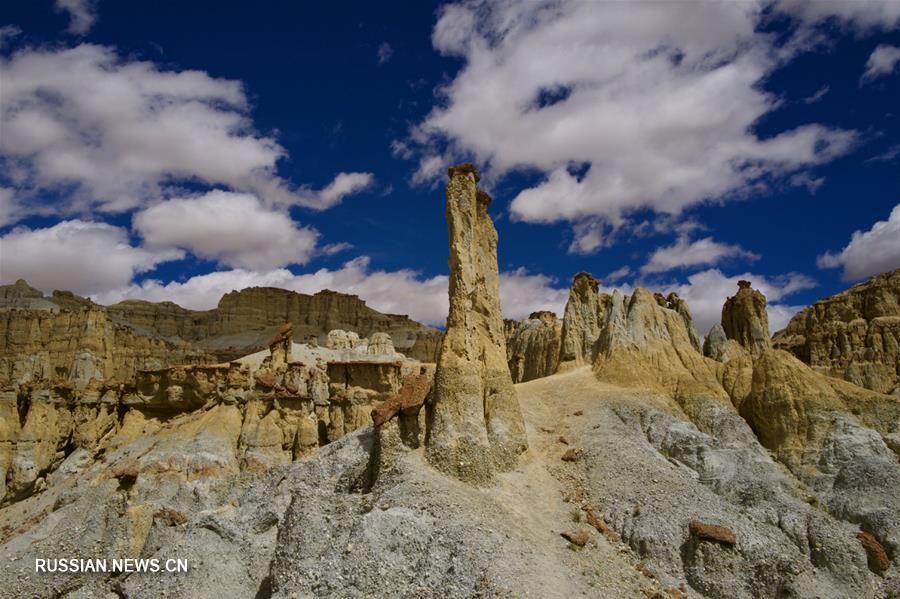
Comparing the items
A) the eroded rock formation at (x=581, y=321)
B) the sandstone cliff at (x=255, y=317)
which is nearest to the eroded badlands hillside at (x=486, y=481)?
the eroded rock formation at (x=581, y=321)

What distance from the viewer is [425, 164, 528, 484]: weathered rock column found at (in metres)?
21.8

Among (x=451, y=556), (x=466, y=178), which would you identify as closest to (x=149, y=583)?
(x=451, y=556)

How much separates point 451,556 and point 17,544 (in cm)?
1913

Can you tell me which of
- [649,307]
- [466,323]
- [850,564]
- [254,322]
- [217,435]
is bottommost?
[850,564]

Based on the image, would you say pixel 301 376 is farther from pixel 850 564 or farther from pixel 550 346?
pixel 850 564

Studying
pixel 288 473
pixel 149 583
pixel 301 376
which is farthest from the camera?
pixel 301 376

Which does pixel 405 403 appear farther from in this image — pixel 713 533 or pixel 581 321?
pixel 581 321

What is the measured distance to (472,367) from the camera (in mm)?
23625

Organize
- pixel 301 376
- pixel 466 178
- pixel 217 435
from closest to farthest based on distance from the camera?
pixel 466 178
pixel 217 435
pixel 301 376

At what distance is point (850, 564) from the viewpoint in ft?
68.3

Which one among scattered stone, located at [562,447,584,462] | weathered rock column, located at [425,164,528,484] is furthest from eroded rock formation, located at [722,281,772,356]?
weathered rock column, located at [425,164,528,484]

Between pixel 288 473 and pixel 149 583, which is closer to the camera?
pixel 149 583

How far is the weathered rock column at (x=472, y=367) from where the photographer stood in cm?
2178

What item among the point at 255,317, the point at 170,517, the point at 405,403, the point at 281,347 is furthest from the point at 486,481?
the point at 255,317
